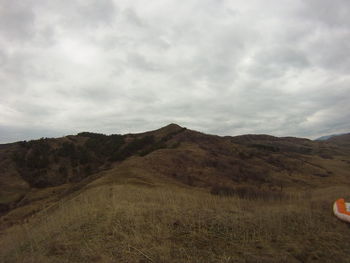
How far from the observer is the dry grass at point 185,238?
5852 millimetres

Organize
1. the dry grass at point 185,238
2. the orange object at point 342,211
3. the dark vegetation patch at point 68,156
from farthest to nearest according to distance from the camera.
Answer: the dark vegetation patch at point 68,156
the orange object at point 342,211
the dry grass at point 185,238

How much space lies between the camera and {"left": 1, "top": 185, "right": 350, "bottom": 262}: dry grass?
585 centimetres

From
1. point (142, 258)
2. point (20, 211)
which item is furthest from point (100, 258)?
point (20, 211)

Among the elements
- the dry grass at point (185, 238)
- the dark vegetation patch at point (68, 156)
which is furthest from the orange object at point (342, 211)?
the dark vegetation patch at point (68, 156)

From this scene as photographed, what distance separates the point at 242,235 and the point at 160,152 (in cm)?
2310

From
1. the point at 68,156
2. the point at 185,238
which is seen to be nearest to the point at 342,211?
the point at 185,238

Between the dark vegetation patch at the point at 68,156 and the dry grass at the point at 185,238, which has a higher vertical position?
the dark vegetation patch at the point at 68,156

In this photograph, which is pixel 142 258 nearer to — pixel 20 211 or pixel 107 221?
pixel 107 221

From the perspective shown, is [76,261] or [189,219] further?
[189,219]

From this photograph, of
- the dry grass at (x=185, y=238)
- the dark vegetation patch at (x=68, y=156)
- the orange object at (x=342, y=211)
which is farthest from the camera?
the dark vegetation patch at (x=68, y=156)

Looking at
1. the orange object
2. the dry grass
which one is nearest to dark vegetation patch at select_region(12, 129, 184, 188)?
the dry grass

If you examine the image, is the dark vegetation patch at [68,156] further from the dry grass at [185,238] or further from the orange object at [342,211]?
the orange object at [342,211]

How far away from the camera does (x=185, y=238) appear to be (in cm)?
668

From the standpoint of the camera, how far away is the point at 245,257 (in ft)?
18.7
